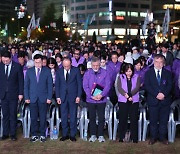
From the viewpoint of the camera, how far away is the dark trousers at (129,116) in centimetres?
744

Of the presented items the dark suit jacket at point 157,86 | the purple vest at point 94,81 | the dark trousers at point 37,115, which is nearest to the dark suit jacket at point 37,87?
the dark trousers at point 37,115

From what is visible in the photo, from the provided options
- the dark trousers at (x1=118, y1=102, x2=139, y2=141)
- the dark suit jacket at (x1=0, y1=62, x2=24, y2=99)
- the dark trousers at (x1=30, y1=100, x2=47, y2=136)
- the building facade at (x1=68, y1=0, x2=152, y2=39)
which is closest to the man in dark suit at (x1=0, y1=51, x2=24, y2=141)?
the dark suit jacket at (x1=0, y1=62, x2=24, y2=99)

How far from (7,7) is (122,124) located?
13712 centimetres

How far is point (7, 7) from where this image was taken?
138m

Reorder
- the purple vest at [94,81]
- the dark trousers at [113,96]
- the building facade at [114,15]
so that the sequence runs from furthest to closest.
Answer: the building facade at [114,15]
the dark trousers at [113,96]
the purple vest at [94,81]

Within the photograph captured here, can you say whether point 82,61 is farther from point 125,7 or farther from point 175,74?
point 125,7

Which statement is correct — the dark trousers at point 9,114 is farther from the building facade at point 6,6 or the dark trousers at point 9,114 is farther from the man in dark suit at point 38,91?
the building facade at point 6,6

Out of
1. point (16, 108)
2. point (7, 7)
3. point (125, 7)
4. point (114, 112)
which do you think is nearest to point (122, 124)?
point (114, 112)

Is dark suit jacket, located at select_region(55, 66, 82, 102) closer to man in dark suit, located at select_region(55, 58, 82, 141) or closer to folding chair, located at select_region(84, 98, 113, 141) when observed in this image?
man in dark suit, located at select_region(55, 58, 82, 141)

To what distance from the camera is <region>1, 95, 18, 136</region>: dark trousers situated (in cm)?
764

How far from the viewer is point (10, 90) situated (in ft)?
24.8

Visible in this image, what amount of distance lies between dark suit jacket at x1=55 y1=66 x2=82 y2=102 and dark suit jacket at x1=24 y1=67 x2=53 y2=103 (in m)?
0.19

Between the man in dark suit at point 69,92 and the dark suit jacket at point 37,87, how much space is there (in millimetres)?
215

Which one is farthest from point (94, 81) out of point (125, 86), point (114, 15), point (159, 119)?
point (114, 15)
